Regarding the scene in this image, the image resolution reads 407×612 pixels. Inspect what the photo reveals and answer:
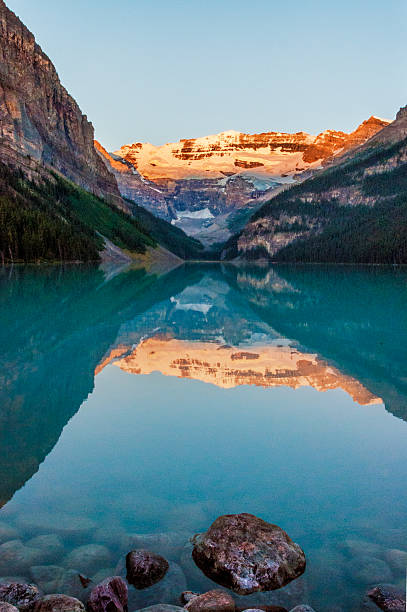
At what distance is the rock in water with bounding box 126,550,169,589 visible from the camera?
6.22 metres

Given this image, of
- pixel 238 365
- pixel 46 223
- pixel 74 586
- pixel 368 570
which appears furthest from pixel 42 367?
pixel 46 223

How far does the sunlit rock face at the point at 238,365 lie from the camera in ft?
53.9

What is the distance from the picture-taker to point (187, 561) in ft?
22.0

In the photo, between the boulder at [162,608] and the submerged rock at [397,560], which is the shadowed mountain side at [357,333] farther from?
the boulder at [162,608]

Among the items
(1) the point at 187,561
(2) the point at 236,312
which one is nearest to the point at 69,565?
(1) the point at 187,561

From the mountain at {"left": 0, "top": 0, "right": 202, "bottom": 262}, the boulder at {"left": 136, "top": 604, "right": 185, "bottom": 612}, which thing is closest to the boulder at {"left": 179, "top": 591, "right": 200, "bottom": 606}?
the boulder at {"left": 136, "top": 604, "right": 185, "bottom": 612}

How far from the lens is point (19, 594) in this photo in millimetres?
5707

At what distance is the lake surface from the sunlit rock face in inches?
4.4

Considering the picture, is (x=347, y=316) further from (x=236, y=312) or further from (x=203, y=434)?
(x=203, y=434)

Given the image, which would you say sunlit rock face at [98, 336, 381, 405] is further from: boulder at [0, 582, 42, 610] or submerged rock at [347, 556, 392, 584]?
boulder at [0, 582, 42, 610]

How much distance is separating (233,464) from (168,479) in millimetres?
1501

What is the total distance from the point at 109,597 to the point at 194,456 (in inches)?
181

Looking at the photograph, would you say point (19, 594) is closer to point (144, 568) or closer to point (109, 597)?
point (109, 597)

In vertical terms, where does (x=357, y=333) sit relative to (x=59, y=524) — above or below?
below
